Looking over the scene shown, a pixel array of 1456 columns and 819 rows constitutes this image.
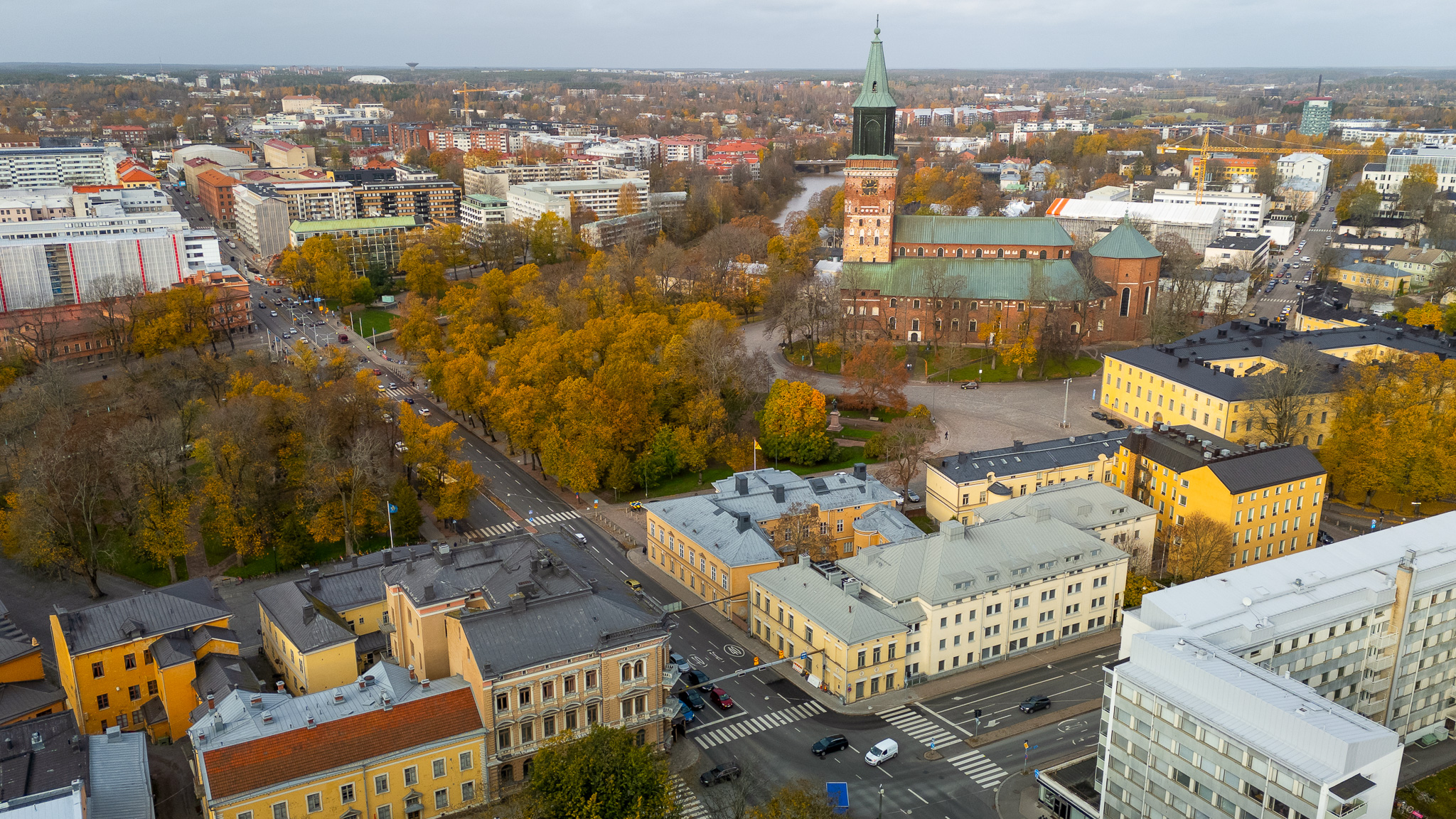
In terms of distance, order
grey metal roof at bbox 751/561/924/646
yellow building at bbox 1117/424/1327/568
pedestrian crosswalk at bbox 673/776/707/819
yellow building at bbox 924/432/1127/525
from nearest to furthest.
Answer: pedestrian crosswalk at bbox 673/776/707/819, grey metal roof at bbox 751/561/924/646, yellow building at bbox 1117/424/1327/568, yellow building at bbox 924/432/1127/525

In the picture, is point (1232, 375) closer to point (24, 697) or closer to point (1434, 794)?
point (1434, 794)

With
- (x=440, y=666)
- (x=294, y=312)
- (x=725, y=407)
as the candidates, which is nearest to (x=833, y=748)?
(x=440, y=666)

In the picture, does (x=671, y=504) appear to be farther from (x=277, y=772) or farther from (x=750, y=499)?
(x=277, y=772)

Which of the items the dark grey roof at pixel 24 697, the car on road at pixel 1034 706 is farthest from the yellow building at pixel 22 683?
the car on road at pixel 1034 706

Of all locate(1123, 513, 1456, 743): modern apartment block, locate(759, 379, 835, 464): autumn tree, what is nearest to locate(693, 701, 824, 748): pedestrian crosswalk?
locate(1123, 513, 1456, 743): modern apartment block

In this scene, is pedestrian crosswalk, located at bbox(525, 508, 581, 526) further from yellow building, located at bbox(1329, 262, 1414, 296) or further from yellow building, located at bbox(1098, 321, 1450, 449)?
yellow building, located at bbox(1329, 262, 1414, 296)

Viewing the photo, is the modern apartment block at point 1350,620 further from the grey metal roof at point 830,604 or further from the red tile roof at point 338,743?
the red tile roof at point 338,743
